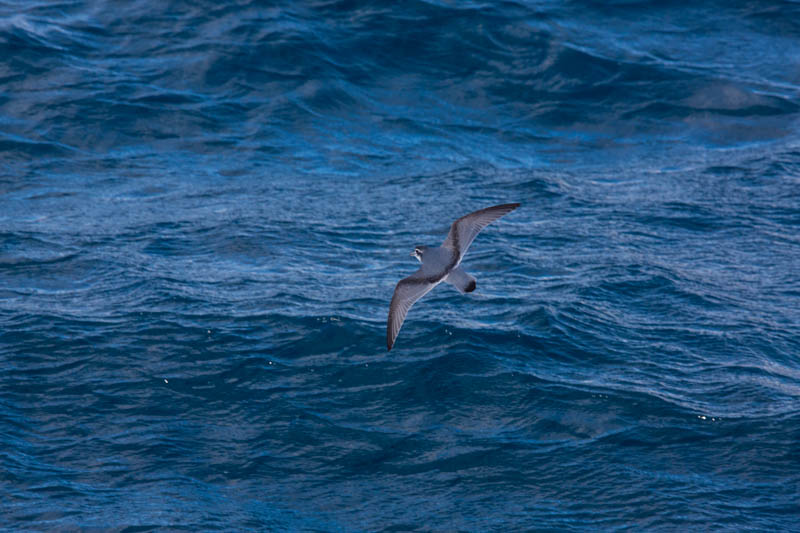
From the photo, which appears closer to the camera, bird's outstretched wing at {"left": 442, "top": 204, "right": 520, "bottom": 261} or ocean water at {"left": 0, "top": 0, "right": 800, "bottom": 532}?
bird's outstretched wing at {"left": 442, "top": 204, "right": 520, "bottom": 261}

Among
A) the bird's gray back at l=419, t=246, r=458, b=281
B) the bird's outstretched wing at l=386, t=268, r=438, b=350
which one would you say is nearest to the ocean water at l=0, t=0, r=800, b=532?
the bird's outstretched wing at l=386, t=268, r=438, b=350

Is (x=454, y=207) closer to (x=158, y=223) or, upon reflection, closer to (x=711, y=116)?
(x=158, y=223)

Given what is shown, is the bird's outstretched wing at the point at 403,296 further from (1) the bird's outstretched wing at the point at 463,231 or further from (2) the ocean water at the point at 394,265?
(2) the ocean water at the point at 394,265

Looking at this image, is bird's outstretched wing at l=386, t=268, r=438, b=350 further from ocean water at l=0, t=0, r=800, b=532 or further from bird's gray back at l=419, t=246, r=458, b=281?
ocean water at l=0, t=0, r=800, b=532

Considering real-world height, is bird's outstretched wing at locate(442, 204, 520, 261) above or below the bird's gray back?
above

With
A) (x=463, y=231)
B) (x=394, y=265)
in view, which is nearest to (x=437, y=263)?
(x=463, y=231)

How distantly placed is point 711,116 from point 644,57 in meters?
2.19

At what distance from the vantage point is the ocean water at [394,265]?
1002 centimetres

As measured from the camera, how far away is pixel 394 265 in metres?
14.0

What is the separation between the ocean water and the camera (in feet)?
32.9

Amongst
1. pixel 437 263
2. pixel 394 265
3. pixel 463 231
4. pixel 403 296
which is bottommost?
pixel 394 265

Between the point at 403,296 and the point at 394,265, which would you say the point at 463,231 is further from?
the point at 394,265

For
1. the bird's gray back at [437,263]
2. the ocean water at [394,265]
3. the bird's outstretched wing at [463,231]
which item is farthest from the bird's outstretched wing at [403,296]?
the ocean water at [394,265]

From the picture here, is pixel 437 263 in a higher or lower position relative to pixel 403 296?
higher
